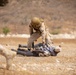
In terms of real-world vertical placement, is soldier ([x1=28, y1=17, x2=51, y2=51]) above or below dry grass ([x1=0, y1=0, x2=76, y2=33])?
above

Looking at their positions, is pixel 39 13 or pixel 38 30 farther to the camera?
pixel 39 13

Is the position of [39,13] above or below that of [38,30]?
below

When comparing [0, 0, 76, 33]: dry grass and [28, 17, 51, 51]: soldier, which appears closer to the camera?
[28, 17, 51, 51]: soldier

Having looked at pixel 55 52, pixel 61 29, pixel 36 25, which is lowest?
pixel 61 29

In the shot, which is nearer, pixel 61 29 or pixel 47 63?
pixel 47 63

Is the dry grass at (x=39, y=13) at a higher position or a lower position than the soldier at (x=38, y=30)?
lower

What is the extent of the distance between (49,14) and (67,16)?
8.02 ft

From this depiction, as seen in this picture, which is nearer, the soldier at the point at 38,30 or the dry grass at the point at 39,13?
the soldier at the point at 38,30

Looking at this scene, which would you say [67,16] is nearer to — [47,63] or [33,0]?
[33,0]

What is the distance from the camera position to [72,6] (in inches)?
2275

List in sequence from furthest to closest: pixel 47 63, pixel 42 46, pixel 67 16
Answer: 1. pixel 67 16
2. pixel 42 46
3. pixel 47 63

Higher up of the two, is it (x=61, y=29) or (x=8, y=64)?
(x=8, y=64)

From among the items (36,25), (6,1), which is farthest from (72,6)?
(36,25)

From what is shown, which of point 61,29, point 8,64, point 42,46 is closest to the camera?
point 8,64
